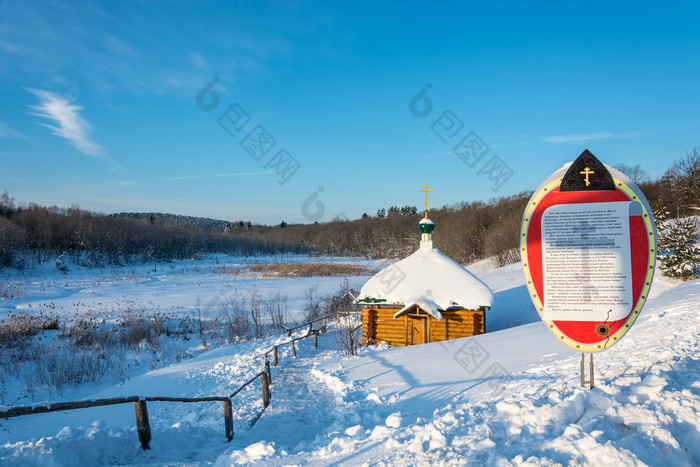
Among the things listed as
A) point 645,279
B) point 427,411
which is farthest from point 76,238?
point 645,279

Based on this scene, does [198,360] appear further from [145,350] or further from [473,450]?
[473,450]


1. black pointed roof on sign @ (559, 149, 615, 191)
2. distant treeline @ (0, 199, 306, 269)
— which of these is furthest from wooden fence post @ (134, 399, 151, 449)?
distant treeline @ (0, 199, 306, 269)

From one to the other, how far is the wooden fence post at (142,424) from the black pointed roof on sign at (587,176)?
5799mm

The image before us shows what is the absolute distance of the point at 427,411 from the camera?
559 centimetres

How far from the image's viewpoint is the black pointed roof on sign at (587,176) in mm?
3680

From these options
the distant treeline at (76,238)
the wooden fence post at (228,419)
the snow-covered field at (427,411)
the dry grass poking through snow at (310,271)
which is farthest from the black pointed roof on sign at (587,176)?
the distant treeline at (76,238)

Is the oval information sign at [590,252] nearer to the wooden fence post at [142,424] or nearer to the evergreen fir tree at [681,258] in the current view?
the wooden fence post at [142,424]

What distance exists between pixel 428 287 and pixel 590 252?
8.95 meters

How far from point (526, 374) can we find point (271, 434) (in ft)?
13.2

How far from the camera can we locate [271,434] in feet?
21.9

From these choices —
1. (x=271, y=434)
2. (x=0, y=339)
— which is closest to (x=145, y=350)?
(x=0, y=339)

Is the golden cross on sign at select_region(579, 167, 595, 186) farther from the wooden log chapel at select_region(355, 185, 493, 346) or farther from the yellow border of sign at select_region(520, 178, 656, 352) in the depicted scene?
the wooden log chapel at select_region(355, 185, 493, 346)

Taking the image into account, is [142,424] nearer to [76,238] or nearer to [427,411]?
[427,411]

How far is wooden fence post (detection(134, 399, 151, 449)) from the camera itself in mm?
5641
